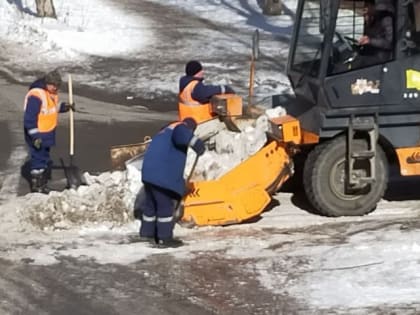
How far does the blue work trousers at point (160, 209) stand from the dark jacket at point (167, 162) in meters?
0.08

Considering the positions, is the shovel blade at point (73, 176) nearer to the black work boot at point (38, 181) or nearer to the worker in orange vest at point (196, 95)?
the black work boot at point (38, 181)

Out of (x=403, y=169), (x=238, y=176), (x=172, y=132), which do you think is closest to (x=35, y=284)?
(x=172, y=132)

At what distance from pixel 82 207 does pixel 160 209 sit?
3.34ft

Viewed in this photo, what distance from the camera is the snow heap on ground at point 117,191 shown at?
33.8ft

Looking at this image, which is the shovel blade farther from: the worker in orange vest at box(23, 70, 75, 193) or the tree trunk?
the tree trunk

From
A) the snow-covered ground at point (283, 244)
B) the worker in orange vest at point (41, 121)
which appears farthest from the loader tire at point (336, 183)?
the worker in orange vest at point (41, 121)

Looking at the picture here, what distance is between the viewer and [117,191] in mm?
10648

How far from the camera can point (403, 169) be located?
10750 millimetres

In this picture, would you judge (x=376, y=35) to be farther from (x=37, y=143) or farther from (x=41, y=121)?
(x=37, y=143)

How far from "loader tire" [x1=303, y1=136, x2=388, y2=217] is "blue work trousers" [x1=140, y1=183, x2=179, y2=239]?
1.57m

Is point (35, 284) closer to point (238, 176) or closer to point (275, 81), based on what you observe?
point (238, 176)

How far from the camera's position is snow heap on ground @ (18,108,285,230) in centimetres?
1030

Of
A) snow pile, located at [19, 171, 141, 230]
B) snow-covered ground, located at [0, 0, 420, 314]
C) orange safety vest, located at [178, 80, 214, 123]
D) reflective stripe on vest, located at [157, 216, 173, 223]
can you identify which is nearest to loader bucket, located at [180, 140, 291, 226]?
snow-covered ground, located at [0, 0, 420, 314]

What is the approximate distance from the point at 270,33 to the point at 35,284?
17977 millimetres
